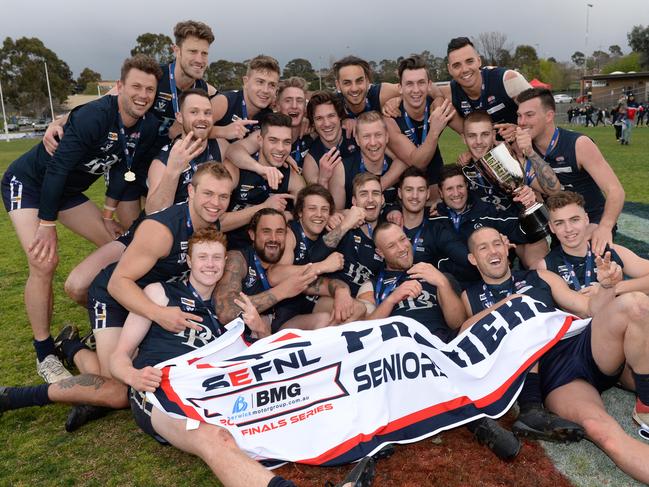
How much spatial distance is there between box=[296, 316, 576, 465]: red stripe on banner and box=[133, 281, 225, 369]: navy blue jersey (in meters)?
1.00

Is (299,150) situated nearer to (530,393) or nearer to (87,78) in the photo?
(530,393)

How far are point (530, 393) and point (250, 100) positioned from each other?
3.55 metres

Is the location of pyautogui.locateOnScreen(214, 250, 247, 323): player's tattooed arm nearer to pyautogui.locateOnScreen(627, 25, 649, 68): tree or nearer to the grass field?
the grass field

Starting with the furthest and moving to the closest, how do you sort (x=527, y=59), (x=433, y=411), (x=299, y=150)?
(x=527, y=59) → (x=299, y=150) → (x=433, y=411)

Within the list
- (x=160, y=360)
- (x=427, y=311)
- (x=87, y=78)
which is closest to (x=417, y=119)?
(x=427, y=311)

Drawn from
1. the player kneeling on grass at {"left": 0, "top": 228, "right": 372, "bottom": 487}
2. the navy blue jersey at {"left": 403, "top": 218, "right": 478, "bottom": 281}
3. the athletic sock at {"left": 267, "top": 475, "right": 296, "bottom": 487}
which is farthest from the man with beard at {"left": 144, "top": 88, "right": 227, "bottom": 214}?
the athletic sock at {"left": 267, "top": 475, "right": 296, "bottom": 487}

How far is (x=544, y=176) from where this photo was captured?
182 inches

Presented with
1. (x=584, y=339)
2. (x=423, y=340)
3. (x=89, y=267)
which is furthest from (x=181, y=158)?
(x=584, y=339)

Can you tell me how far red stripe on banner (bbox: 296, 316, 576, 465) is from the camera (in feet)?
9.36

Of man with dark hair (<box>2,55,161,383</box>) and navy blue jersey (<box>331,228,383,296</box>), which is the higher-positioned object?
man with dark hair (<box>2,55,161,383</box>)

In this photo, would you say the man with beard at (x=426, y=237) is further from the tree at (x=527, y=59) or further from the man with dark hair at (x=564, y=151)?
the tree at (x=527, y=59)

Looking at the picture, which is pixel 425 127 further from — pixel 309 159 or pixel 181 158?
pixel 181 158

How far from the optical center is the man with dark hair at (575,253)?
386 cm

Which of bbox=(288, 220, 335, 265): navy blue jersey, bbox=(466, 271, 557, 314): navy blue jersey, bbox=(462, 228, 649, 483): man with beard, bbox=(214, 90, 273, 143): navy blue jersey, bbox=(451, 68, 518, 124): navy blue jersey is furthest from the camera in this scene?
bbox=(451, 68, 518, 124): navy blue jersey
